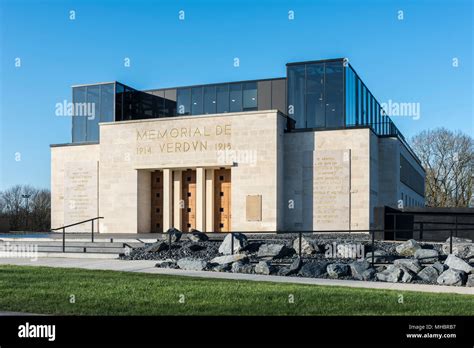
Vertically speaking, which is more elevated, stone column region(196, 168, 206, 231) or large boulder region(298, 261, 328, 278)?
stone column region(196, 168, 206, 231)

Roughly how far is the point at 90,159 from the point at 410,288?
91.6 ft

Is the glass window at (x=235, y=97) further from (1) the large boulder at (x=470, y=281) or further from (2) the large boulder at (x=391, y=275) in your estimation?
(1) the large boulder at (x=470, y=281)

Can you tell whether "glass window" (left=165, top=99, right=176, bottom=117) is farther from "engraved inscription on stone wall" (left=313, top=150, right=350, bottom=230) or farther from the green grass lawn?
the green grass lawn

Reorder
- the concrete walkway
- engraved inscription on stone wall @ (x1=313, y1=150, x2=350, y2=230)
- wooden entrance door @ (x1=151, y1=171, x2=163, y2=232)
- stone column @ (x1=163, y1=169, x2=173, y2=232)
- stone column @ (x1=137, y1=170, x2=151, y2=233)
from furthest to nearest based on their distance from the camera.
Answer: wooden entrance door @ (x1=151, y1=171, x2=163, y2=232), stone column @ (x1=137, y1=170, x2=151, y2=233), stone column @ (x1=163, y1=169, x2=173, y2=232), engraved inscription on stone wall @ (x1=313, y1=150, x2=350, y2=230), the concrete walkway

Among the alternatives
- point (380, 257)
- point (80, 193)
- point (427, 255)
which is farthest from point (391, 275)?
point (80, 193)

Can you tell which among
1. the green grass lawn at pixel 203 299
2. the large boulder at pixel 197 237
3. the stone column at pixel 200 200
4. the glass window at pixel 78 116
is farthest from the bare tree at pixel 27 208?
the green grass lawn at pixel 203 299

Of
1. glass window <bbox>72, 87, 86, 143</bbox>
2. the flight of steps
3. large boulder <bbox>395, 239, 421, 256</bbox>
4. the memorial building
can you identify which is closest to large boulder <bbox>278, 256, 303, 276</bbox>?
large boulder <bbox>395, 239, 421, 256</bbox>

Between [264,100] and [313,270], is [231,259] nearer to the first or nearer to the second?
[313,270]

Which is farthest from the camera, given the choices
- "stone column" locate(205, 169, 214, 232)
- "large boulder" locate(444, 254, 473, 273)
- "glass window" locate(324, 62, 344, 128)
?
"stone column" locate(205, 169, 214, 232)

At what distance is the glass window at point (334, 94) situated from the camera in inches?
1231

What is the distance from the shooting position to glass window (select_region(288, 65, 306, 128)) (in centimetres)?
3238

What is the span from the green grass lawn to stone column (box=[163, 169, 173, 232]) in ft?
67.5

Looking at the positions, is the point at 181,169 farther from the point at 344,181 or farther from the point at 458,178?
the point at 458,178

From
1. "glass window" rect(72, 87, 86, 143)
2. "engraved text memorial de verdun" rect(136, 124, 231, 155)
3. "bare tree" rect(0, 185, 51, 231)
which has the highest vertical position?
"glass window" rect(72, 87, 86, 143)
